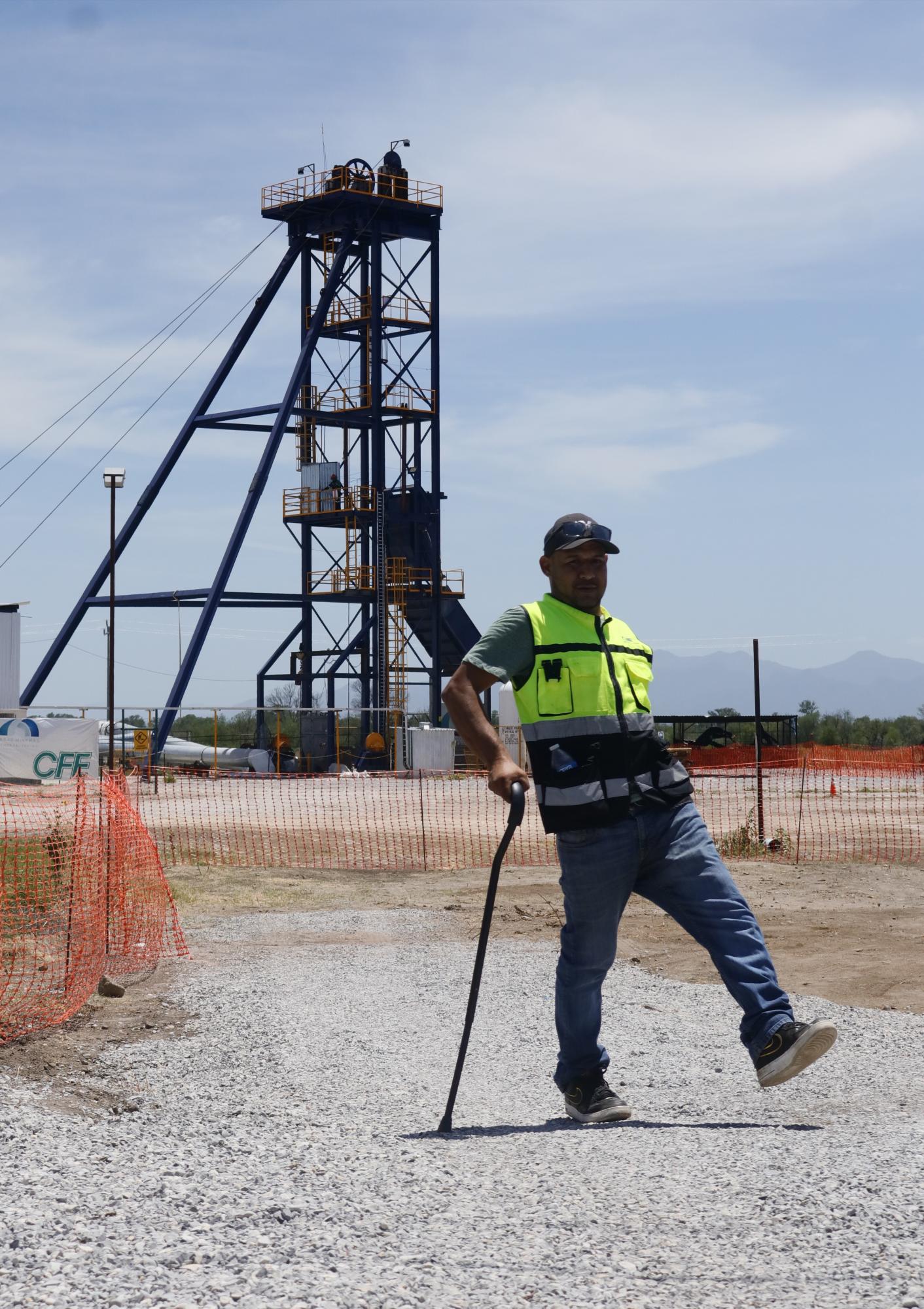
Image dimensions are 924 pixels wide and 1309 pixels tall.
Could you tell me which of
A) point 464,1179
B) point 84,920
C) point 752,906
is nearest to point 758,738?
point 752,906

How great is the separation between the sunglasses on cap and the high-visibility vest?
246 mm

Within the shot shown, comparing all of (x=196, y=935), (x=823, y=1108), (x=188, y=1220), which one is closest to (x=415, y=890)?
(x=196, y=935)

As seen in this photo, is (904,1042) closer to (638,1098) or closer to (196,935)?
(638,1098)

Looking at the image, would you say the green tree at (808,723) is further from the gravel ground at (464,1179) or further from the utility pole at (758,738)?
the gravel ground at (464,1179)

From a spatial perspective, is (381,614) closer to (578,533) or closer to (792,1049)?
(578,533)

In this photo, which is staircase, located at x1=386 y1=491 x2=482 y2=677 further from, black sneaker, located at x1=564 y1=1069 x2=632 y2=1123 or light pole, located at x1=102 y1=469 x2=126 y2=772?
black sneaker, located at x1=564 y1=1069 x2=632 y2=1123

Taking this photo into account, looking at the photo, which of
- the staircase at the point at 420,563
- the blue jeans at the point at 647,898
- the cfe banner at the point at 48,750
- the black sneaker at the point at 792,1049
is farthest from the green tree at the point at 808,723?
the black sneaker at the point at 792,1049

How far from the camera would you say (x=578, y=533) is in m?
5.28

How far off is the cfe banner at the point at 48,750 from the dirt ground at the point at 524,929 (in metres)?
13.3

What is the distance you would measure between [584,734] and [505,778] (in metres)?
0.41

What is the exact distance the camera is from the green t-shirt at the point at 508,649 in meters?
5.04

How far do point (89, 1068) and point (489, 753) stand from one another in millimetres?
2560

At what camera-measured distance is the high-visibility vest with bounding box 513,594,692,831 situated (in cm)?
505

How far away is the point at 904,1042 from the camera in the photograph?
6.68 metres
